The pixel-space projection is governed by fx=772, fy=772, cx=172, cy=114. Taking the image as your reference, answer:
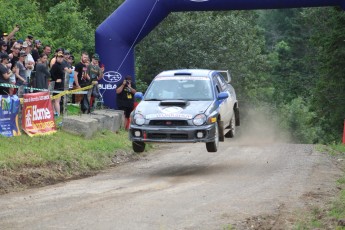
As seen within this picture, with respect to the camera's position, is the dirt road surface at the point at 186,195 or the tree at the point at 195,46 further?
the tree at the point at 195,46

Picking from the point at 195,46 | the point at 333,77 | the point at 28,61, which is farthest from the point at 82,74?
the point at 195,46

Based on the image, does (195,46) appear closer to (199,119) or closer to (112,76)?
(112,76)

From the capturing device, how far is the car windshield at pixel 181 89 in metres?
17.5

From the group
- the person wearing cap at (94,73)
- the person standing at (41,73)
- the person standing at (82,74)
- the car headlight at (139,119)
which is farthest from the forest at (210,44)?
the car headlight at (139,119)

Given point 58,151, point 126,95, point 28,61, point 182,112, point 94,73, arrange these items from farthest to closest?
point 126,95, point 94,73, point 28,61, point 58,151, point 182,112

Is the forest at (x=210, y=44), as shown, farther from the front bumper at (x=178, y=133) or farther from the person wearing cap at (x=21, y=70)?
the front bumper at (x=178, y=133)

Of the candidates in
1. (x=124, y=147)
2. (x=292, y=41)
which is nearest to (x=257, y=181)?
(x=124, y=147)

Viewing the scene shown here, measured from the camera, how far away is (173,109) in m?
16.5

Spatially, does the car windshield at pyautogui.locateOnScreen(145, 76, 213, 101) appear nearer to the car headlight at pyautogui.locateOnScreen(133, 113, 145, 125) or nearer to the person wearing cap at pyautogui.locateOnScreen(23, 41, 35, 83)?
the car headlight at pyautogui.locateOnScreen(133, 113, 145, 125)

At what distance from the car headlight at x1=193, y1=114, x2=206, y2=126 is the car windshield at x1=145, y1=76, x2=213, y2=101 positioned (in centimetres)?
102

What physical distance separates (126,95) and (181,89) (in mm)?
5542

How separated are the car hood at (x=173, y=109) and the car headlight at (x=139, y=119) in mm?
77

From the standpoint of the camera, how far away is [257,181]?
49.8 feet

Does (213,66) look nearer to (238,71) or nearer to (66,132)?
(238,71)
